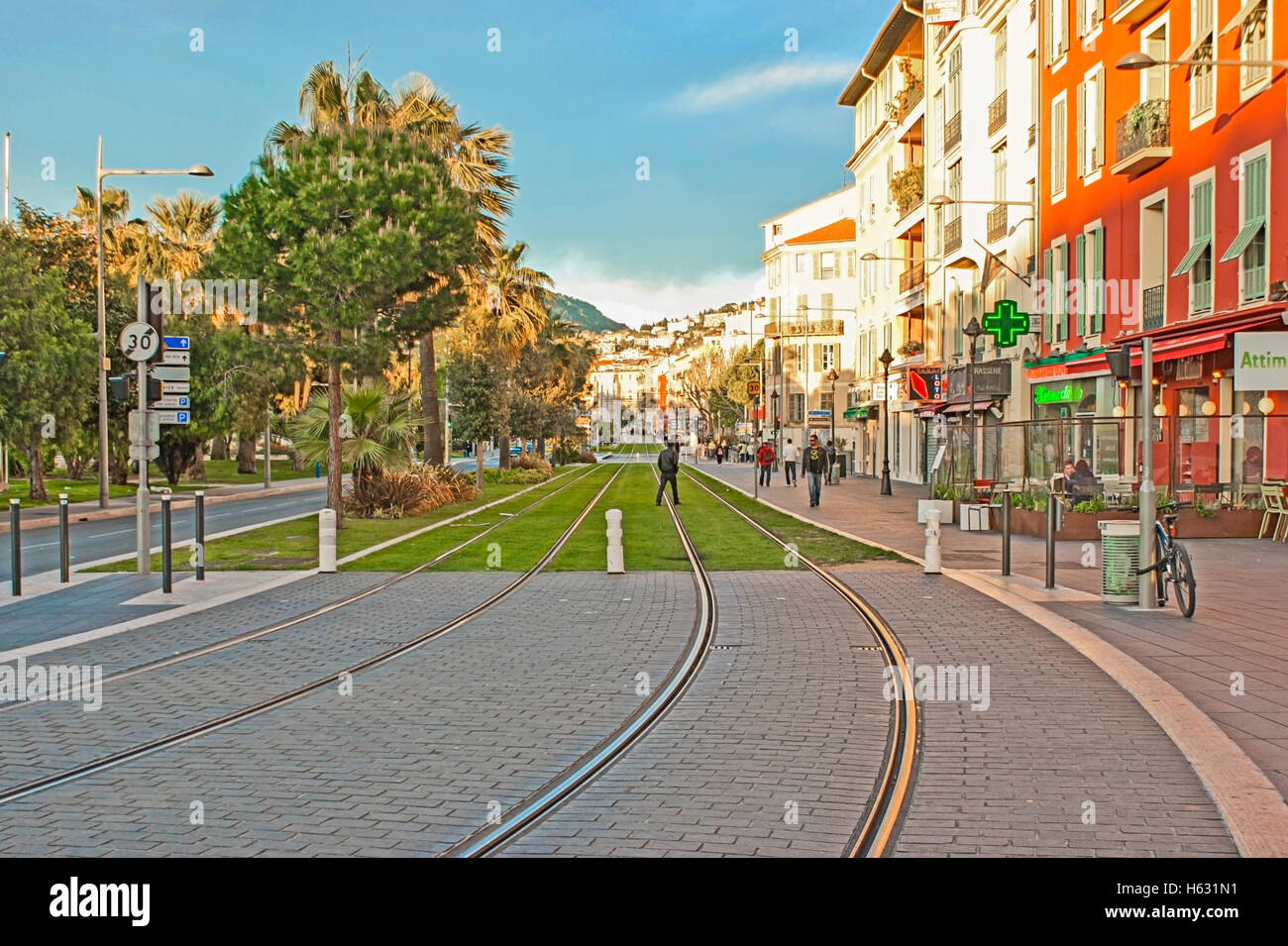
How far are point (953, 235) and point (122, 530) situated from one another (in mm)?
30221

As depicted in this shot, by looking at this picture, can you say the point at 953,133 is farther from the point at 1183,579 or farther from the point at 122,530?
the point at 1183,579

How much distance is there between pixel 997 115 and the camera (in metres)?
39.5

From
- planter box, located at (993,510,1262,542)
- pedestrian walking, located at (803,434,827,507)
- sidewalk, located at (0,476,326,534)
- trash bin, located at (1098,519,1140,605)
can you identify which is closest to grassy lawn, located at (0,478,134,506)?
sidewalk, located at (0,476,326,534)

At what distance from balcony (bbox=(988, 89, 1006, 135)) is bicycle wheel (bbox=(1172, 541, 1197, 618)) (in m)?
29.4

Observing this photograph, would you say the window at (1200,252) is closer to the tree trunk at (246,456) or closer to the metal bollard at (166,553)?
the metal bollard at (166,553)

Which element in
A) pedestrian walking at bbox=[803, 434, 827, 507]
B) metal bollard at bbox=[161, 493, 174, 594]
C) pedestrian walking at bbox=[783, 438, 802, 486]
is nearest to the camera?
metal bollard at bbox=[161, 493, 174, 594]

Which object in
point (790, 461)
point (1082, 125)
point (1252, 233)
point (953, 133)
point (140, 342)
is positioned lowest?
point (790, 461)

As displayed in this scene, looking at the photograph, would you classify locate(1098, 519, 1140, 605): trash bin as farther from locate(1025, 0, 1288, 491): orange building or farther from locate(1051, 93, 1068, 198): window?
locate(1051, 93, 1068, 198): window

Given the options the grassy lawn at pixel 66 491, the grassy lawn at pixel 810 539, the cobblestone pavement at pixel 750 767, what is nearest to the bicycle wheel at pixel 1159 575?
the cobblestone pavement at pixel 750 767

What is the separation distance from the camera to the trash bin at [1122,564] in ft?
43.4

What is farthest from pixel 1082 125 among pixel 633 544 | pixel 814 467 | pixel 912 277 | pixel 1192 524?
pixel 912 277

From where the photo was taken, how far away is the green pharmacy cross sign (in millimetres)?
33812

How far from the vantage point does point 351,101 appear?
2873 centimetres
